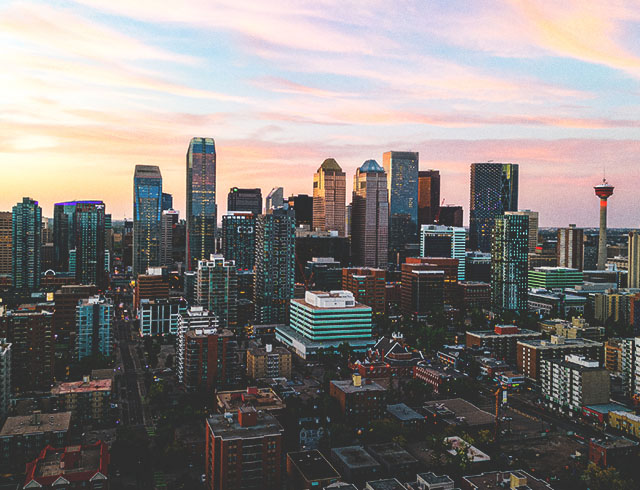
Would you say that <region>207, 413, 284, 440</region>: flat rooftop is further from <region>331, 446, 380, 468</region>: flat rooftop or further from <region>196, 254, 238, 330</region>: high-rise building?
<region>196, 254, 238, 330</region>: high-rise building

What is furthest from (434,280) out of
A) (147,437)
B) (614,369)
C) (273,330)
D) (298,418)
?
(147,437)

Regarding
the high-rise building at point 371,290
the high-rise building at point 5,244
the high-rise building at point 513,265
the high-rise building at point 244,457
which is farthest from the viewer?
the high-rise building at point 5,244

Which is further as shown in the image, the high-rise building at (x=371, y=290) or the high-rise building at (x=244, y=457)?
the high-rise building at (x=371, y=290)

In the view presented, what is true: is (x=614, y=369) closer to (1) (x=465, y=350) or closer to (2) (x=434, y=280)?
(1) (x=465, y=350)

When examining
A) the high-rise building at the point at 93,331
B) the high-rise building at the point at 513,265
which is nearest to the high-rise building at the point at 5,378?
the high-rise building at the point at 93,331

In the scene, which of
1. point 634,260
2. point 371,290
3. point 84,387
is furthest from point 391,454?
point 634,260

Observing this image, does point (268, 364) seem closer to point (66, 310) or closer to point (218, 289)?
point (218, 289)

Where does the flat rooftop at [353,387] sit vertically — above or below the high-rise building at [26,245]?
below

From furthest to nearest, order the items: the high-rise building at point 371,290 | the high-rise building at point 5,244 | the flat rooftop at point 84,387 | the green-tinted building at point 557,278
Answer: the high-rise building at point 5,244 < the green-tinted building at point 557,278 < the high-rise building at point 371,290 < the flat rooftop at point 84,387

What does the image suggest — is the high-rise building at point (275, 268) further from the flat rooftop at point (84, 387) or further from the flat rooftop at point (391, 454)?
the flat rooftop at point (391, 454)
